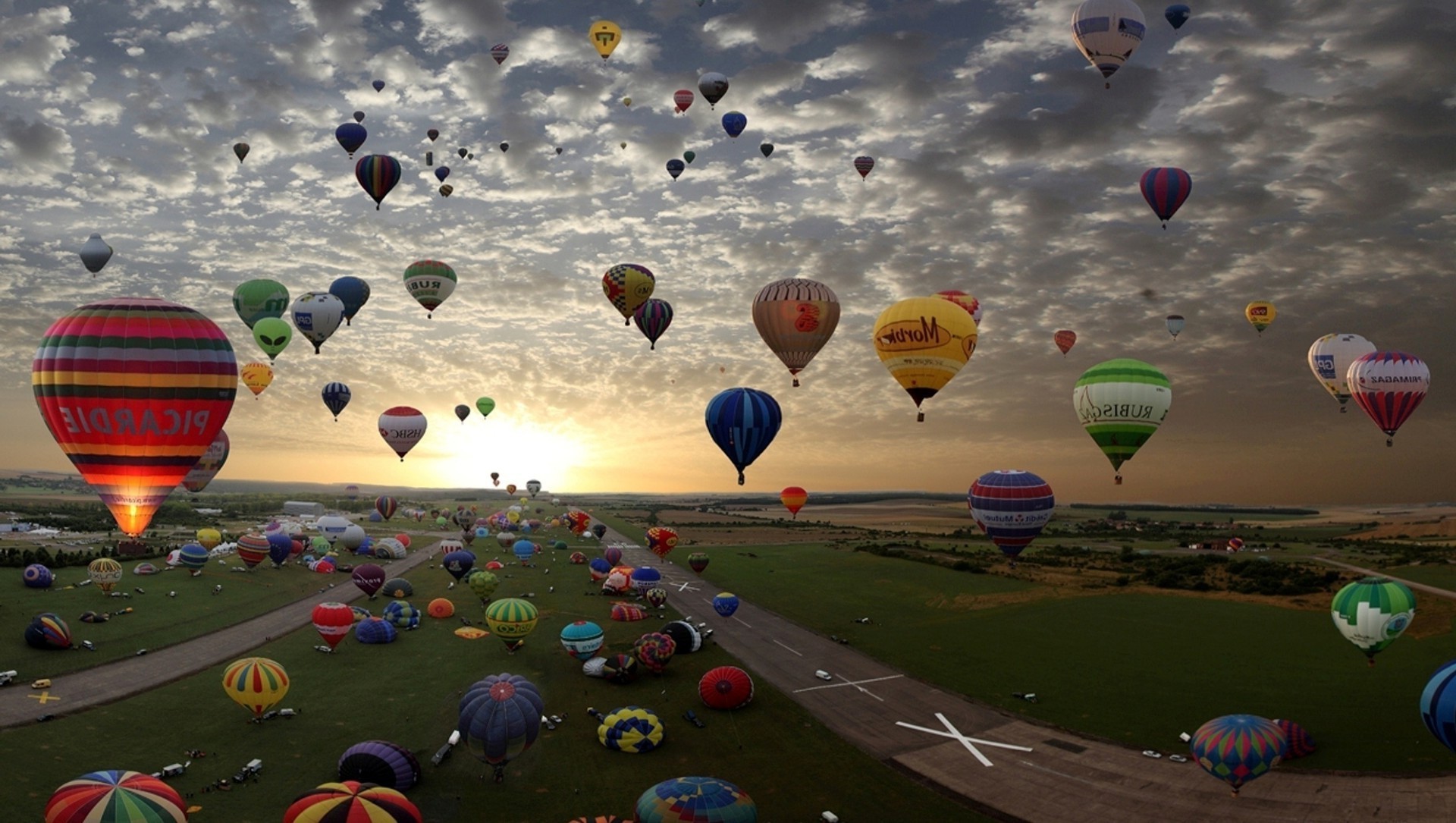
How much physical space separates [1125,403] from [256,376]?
76688mm

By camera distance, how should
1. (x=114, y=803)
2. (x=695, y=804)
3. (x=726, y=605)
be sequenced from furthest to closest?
(x=726, y=605)
(x=695, y=804)
(x=114, y=803)

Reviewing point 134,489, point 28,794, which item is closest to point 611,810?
point 28,794

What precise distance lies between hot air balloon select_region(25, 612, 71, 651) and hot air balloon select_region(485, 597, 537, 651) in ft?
84.2

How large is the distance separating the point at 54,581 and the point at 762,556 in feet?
237

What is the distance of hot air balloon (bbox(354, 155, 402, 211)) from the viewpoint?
60.6 meters

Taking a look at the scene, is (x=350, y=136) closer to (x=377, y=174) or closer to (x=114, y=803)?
(x=377, y=174)

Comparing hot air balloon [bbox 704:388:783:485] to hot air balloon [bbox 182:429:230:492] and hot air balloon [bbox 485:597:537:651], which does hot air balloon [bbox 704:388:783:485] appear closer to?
hot air balloon [bbox 485:597:537:651]

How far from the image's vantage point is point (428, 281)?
66125 mm

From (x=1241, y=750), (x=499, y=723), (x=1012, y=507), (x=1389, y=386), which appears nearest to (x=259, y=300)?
(x=499, y=723)

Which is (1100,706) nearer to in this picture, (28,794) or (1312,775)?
(1312,775)

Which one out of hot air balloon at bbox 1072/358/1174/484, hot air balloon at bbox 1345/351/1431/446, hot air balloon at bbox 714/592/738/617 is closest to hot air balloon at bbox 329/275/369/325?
hot air balloon at bbox 714/592/738/617

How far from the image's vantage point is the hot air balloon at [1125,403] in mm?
45625

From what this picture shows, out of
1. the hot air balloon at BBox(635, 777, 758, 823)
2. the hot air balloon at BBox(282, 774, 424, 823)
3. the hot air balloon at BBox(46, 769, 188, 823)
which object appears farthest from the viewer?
the hot air balloon at BBox(635, 777, 758, 823)

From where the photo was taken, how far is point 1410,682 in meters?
41.9
